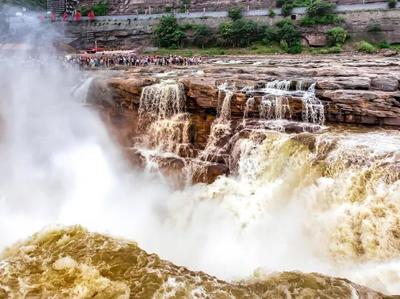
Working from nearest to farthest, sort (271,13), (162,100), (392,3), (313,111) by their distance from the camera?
(313,111)
(162,100)
(392,3)
(271,13)

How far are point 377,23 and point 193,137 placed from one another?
70.9ft

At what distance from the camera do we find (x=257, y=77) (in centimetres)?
1268

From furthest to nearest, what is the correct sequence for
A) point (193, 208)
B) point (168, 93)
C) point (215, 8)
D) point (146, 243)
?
point (215, 8), point (168, 93), point (193, 208), point (146, 243)

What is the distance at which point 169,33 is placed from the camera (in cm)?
3150

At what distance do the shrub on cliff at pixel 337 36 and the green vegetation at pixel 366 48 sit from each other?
4.23 ft

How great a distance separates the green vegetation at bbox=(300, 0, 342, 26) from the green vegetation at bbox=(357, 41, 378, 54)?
10.9 feet

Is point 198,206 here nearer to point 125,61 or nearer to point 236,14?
point 125,61

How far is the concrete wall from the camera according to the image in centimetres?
2639

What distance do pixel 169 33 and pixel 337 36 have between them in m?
13.5

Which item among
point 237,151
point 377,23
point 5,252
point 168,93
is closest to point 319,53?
point 377,23

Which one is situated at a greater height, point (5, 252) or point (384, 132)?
point (384, 132)

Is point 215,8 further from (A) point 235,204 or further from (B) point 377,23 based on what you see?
(A) point 235,204

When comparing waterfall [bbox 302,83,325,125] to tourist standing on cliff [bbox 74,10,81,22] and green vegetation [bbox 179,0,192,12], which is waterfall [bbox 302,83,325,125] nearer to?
green vegetation [bbox 179,0,192,12]

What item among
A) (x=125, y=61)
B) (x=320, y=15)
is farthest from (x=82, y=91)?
(x=320, y=15)
